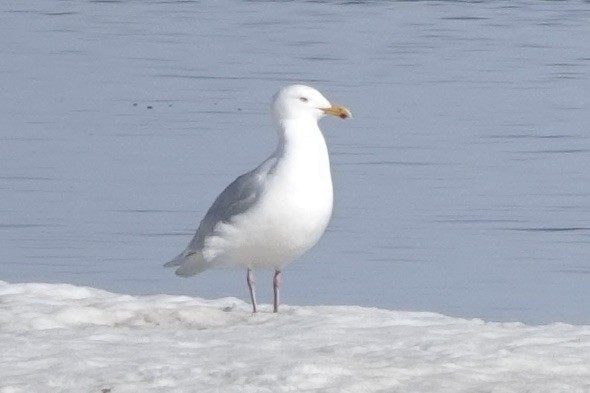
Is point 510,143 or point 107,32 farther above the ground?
point 107,32

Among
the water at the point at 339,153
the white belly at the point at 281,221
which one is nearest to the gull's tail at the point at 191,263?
the white belly at the point at 281,221

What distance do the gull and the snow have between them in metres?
0.41

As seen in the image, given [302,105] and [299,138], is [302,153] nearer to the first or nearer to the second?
[299,138]

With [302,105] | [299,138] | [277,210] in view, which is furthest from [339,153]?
[277,210]

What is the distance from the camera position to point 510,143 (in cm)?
1688

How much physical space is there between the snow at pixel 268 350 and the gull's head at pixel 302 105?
1251mm

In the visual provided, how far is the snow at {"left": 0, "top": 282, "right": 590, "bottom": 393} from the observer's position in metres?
6.77

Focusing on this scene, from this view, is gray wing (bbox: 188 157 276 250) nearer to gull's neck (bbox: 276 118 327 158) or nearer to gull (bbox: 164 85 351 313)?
gull (bbox: 164 85 351 313)

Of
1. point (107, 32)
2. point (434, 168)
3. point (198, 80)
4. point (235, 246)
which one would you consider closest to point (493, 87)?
point (198, 80)

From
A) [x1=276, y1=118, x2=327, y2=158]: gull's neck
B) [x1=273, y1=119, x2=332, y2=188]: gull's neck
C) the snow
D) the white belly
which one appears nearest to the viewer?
the snow

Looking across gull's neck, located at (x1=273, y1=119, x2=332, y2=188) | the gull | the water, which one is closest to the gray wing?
the gull

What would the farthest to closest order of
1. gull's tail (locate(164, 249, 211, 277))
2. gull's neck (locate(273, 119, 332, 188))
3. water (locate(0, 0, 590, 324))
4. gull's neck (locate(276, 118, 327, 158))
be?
water (locate(0, 0, 590, 324)) < gull's tail (locate(164, 249, 211, 277)) < gull's neck (locate(276, 118, 327, 158)) < gull's neck (locate(273, 119, 332, 188))

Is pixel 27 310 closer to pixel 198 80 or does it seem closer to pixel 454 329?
pixel 454 329

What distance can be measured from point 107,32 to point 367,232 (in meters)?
14.4
